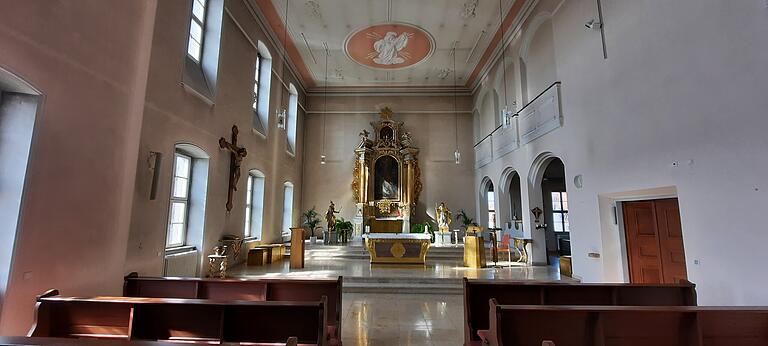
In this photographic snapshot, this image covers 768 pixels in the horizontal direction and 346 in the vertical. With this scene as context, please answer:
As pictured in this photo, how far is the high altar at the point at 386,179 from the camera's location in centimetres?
1221

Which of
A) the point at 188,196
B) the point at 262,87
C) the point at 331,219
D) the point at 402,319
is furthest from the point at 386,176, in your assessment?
the point at 402,319

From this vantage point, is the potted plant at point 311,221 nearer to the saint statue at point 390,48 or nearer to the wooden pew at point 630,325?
the saint statue at point 390,48

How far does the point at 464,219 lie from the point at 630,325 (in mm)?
10366

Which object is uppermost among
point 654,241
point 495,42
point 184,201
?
point 495,42

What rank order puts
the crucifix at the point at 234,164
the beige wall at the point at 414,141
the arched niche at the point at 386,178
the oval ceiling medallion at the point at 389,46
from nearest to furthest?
the crucifix at the point at 234,164
the oval ceiling medallion at the point at 389,46
the arched niche at the point at 386,178
the beige wall at the point at 414,141

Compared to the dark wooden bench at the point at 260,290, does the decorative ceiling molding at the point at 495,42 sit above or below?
above

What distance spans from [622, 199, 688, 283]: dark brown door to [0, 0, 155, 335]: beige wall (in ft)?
24.2

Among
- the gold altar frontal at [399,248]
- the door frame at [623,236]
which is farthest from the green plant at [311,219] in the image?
the door frame at [623,236]

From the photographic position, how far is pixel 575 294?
3135mm

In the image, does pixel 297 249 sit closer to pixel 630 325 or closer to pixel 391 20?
pixel 630 325

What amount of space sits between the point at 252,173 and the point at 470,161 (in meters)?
8.39

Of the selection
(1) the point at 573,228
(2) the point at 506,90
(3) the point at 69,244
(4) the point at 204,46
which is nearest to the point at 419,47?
(2) the point at 506,90

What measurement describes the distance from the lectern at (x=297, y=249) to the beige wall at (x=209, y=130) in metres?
1.40

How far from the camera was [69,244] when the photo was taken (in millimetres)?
3367
